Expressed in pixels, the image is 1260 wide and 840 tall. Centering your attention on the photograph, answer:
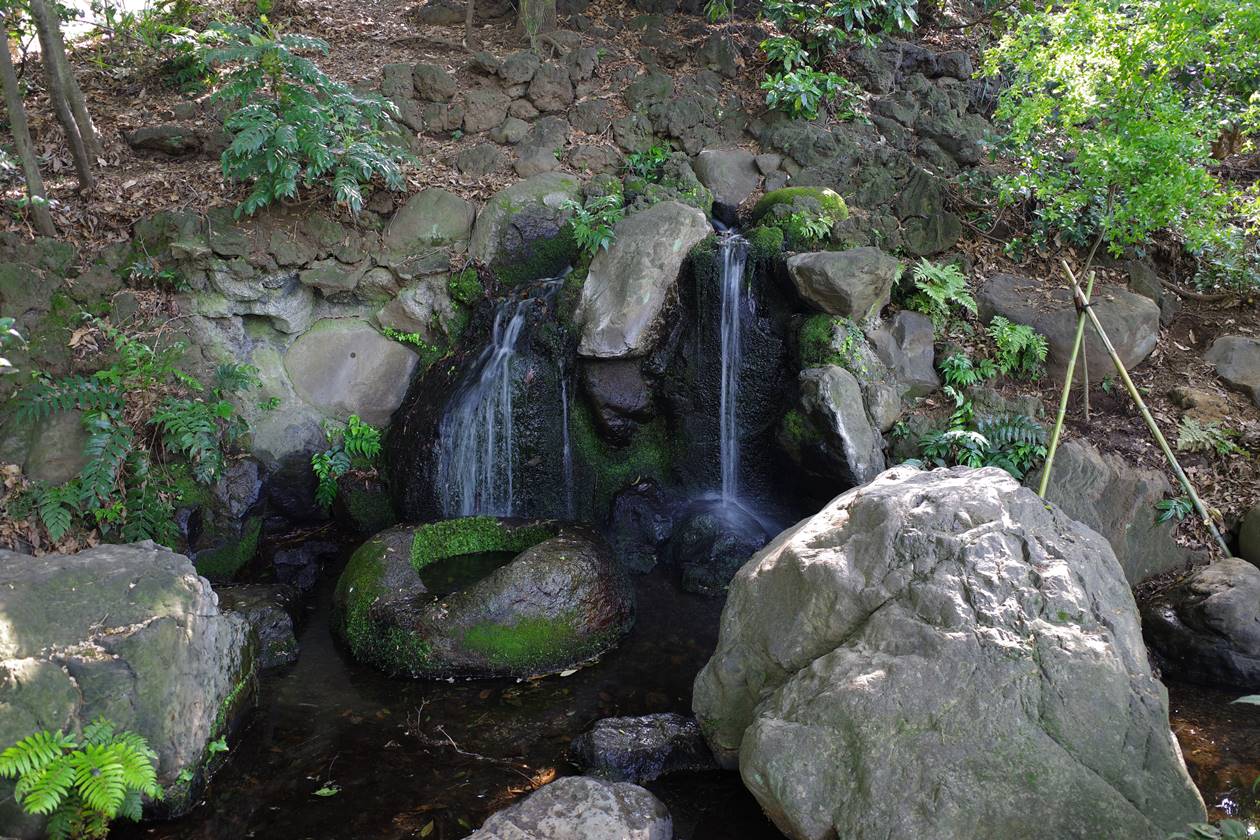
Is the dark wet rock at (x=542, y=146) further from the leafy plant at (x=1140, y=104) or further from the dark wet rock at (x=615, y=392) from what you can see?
the leafy plant at (x=1140, y=104)

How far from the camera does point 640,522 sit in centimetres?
757

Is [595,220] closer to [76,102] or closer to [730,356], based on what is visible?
[730,356]

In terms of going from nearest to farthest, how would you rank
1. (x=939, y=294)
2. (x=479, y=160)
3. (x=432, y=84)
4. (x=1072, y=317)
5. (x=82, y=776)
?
(x=82, y=776)
(x=1072, y=317)
(x=939, y=294)
(x=479, y=160)
(x=432, y=84)

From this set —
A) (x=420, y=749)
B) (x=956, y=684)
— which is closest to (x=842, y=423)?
(x=956, y=684)

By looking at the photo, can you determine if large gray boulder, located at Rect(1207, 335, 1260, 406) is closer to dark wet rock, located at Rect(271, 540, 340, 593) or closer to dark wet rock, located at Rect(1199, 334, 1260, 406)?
dark wet rock, located at Rect(1199, 334, 1260, 406)

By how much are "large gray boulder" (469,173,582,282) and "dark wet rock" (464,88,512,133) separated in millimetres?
1571

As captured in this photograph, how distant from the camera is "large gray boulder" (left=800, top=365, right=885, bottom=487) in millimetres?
6691

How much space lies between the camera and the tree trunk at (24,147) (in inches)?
264

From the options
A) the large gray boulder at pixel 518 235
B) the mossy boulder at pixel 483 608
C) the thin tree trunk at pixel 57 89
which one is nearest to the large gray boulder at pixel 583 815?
the mossy boulder at pixel 483 608

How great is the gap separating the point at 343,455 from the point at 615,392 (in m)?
2.77

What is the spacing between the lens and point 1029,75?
7.78 meters

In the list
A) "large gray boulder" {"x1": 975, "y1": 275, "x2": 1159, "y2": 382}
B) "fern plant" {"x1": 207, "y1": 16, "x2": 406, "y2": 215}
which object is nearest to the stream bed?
"large gray boulder" {"x1": 975, "y1": 275, "x2": 1159, "y2": 382}

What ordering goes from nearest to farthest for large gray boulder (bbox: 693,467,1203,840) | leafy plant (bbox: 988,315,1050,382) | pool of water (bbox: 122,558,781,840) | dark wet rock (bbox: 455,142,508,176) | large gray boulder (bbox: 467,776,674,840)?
1. large gray boulder (bbox: 693,467,1203,840)
2. large gray boulder (bbox: 467,776,674,840)
3. pool of water (bbox: 122,558,781,840)
4. leafy plant (bbox: 988,315,1050,382)
5. dark wet rock (bbox: 455,142,508,176)

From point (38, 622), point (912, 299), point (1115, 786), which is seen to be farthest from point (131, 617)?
point (912, 299)
